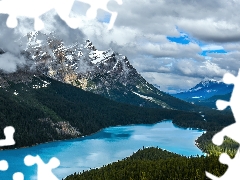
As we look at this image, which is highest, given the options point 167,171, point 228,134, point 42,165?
point 228,134

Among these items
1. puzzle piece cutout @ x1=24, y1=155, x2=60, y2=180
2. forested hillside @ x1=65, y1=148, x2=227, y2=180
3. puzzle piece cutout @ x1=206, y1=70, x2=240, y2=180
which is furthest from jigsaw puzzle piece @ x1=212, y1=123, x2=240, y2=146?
forested hillside @ x1=65, y1=148, x2=227, y2=180

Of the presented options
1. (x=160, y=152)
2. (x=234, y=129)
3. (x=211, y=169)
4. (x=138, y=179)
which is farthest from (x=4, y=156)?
(x=234, y=129)

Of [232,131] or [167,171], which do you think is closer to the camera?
[232,131]

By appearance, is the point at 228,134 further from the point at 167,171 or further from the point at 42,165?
the point at 167,171

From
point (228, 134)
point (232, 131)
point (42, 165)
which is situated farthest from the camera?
point (42, 165)

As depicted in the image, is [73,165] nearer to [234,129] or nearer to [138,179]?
[138,179]

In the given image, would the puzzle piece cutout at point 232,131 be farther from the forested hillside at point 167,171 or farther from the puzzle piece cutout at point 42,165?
the forested hillside at point 167,171

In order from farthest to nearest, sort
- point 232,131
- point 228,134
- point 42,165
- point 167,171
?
1. point 167,171
2. point 42,165
3. point 232,131
4. point 228,134

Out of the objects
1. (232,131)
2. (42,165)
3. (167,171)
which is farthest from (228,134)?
(167,171)

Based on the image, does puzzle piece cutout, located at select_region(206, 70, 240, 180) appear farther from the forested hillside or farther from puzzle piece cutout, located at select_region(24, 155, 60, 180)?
the forested hillside

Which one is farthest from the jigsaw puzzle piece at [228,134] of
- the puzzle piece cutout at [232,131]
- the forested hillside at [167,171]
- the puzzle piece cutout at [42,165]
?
the forested hillside at [167,171]

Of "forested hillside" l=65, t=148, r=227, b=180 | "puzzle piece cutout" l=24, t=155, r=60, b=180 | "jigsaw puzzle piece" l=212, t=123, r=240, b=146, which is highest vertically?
"jigsaw puzzle piece" l=212, t=123, r=240, b=146
